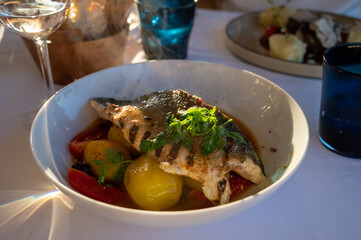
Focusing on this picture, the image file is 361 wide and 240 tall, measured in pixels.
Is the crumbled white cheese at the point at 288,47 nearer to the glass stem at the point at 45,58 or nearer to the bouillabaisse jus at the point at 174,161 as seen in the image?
the bouillabaisse jus at the point at 174,161

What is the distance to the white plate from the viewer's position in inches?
81.6

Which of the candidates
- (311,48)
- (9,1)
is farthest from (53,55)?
(311,48)

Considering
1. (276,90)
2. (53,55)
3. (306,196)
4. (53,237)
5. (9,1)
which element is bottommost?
(306,196)

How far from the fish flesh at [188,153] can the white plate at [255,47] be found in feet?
3.08

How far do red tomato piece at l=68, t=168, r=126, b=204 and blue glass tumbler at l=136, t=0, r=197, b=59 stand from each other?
120 centimetres

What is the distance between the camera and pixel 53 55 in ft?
5.99

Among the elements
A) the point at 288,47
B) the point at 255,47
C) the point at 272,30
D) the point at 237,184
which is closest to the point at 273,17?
the point at 272,30

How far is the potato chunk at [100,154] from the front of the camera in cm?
132

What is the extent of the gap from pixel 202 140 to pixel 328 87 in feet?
2.26

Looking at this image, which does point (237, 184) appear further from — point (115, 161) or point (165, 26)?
point (165, 26)

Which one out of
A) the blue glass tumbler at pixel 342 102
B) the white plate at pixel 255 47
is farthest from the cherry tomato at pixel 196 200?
the white plate at pixel 255 47

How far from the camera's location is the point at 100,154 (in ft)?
4.51

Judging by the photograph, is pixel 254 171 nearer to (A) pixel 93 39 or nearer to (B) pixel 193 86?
(B) pixel 193 86

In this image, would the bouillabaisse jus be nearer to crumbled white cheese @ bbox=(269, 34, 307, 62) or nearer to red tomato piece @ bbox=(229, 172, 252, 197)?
red tomato piece @ bbox=(229, 172, 252, 197)
